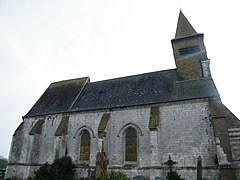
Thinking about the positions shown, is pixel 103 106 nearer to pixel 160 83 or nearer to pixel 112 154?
pixel 112 154

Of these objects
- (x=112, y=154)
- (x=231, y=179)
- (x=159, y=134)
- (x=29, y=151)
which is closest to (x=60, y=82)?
(x=29, y=151)

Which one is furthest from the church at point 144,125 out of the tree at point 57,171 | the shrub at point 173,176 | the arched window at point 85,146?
the tree at point 57,171

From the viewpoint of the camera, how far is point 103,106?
19031 millimetres

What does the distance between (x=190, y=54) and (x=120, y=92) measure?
24.7 feet

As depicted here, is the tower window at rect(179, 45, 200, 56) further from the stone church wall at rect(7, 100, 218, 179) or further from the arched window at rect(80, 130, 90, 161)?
the arched window at rect(80, 130, 90, 161)

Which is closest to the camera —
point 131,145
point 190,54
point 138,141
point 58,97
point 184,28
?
point 138,141

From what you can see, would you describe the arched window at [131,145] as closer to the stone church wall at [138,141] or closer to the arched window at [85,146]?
the stone church wall at [138,141]

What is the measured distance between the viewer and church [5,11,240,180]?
14.5 metres

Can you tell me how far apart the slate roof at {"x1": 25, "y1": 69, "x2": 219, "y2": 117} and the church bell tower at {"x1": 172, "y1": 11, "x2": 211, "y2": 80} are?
889 millimetres

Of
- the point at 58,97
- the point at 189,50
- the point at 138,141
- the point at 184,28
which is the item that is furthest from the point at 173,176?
the point at 184,28

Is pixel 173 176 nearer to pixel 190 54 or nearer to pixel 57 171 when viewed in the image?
pixel 57 171

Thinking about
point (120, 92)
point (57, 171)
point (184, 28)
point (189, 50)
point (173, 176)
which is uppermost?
point (184, 28)

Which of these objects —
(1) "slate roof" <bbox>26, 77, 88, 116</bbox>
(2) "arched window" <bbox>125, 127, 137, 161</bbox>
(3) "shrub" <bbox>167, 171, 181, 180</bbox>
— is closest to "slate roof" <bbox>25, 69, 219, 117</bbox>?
(1) "slate roof" <bbox>26, 77, 88, 116</bbox>

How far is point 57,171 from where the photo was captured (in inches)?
644
